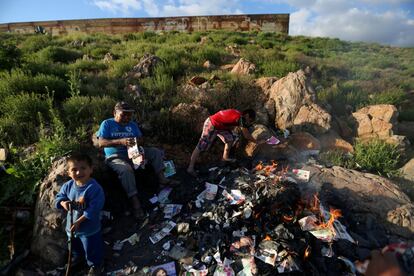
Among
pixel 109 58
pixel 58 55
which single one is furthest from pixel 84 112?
pixel 58 55

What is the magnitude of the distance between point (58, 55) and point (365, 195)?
33.4 ft

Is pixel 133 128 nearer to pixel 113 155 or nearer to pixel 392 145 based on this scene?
pixel 113 155

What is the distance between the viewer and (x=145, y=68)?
27.1 ft

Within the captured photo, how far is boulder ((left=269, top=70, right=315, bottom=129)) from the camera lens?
6.46 metres

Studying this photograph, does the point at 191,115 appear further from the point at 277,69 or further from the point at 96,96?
the point at 277,69

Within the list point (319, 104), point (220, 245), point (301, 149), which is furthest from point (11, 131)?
point (319, 104)

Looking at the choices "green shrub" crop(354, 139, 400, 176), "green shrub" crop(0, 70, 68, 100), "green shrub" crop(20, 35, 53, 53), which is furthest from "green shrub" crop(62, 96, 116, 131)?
"green shrub" crop(20, 35, 53, 53)

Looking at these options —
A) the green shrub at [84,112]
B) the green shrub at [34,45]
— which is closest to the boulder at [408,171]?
the green shrub at [84,112]

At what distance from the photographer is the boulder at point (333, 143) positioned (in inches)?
232

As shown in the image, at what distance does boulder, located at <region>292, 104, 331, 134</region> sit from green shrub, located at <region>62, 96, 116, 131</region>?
3852 millimetres

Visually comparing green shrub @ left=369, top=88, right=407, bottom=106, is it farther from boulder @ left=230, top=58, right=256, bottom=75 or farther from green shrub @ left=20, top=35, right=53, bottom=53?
green shrub @ left=20, top=35, right=53, bottom=53

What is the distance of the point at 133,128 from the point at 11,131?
85.8 inches

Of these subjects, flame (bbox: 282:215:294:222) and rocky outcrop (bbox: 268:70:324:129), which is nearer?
flame (bbox: 282:215:294:222)

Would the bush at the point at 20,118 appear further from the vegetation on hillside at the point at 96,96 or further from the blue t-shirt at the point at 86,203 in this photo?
the blue t-shirt at the point at 86,203
